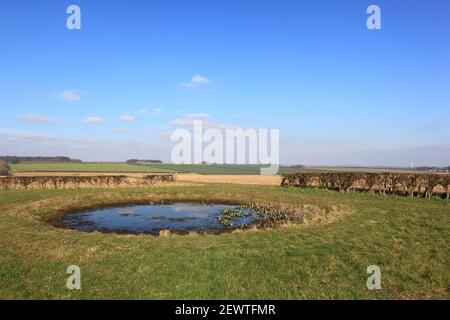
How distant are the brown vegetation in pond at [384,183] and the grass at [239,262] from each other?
Answer: 12.8 meters

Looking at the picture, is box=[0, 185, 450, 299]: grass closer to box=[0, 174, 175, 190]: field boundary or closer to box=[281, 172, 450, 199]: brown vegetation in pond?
box=[281, 172, 450, 199]: brown vegetation in pond

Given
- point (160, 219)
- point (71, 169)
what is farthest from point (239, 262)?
point (71, 169)

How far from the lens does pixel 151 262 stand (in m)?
10.9

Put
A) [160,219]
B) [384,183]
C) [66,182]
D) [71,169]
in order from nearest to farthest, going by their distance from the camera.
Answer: [160,219]
[384,183]
[66,182]
[71,169]

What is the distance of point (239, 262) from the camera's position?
36.0 feet

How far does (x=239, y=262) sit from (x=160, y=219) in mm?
10483

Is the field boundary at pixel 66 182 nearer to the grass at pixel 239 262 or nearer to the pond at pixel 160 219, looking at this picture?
the pond at pixel 160 219

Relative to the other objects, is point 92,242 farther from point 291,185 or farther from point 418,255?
point 291,185

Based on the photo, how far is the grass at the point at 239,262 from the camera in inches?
352

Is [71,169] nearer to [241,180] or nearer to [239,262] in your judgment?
[241,180]

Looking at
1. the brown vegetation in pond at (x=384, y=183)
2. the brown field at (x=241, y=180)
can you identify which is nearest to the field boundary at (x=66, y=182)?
the brown field at (x=241, y=180)

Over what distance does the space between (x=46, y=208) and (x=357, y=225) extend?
701 inches

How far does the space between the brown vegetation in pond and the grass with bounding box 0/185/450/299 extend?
1281cm
